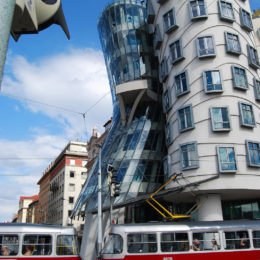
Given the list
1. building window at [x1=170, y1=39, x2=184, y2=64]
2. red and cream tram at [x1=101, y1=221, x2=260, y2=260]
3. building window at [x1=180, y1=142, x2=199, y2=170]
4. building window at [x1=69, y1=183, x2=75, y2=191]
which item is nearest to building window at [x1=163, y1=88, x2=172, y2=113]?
building window at [x1=170, y1=39, x2=184, y2=64]

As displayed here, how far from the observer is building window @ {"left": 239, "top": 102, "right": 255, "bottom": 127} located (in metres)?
25.3

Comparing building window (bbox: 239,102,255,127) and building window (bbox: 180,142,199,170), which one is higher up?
building window (bbox: 239,102,255,127)

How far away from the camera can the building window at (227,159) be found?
23.7 m

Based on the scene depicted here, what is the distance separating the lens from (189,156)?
25.5 metres

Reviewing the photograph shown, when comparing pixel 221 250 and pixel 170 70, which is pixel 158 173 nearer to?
pixel 170 70

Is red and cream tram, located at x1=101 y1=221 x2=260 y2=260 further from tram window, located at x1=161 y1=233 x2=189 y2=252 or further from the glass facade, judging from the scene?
the glass facade

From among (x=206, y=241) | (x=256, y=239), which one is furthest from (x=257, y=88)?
(x=206, y=241)

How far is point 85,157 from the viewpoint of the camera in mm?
84000

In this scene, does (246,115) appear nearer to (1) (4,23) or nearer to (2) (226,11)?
(2) (226,11)

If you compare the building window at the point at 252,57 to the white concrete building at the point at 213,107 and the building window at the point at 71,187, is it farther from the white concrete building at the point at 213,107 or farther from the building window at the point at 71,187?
the building window at the point at 71,187

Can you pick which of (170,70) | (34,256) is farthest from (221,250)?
(170,70)

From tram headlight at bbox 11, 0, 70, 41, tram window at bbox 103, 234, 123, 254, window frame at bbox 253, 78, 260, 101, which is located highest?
window frame at bbox 253, 78, 260, 101

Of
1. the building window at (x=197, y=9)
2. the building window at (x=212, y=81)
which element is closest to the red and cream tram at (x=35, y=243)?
the building window at (x=212, y=81)

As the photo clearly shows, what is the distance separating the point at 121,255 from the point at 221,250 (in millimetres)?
5174
